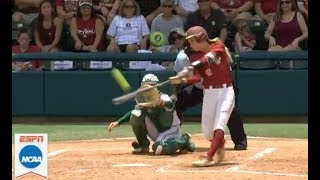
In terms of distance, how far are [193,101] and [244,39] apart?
437 centimetres

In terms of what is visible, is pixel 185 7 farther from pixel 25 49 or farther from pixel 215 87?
pixel 215 87

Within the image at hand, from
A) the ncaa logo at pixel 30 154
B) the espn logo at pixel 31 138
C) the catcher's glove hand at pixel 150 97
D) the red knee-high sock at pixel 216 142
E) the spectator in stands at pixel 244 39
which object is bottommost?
the red knee-high sock at pixel 216 142

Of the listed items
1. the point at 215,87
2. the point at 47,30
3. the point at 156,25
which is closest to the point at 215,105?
the point at 215,87

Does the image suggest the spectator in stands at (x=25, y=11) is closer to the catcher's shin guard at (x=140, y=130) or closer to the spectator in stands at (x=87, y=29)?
the spectator in stands at (x=87, y=29)

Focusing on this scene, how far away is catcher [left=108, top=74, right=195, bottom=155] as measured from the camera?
898 centimetres

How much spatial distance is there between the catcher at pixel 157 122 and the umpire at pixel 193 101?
24.2 inches

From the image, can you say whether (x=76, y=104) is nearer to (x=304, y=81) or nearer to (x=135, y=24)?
(x=135, y=24)

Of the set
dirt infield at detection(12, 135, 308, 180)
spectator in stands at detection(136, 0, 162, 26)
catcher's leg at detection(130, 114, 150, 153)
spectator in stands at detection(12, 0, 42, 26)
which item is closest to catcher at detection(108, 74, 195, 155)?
catcher's leg at detection(130, 114, 150, 153)

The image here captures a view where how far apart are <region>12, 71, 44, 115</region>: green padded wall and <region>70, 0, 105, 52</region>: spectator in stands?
1046 mm

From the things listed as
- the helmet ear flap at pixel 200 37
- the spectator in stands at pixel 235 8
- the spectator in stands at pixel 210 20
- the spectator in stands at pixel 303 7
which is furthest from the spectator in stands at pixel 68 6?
the helmet ear flap at pixel 200 37

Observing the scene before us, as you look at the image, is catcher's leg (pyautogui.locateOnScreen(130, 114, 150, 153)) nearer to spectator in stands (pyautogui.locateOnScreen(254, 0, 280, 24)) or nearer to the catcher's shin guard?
the catcher's shin guard

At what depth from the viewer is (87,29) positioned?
1406cm

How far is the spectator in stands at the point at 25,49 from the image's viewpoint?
13.8 m

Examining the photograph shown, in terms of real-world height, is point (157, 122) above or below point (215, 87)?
below
